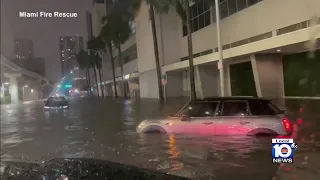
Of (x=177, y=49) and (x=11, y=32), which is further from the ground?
(x=177, y=49)

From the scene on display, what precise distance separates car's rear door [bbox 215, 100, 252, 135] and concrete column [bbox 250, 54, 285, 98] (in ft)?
56.6

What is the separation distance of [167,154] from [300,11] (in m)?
15.2

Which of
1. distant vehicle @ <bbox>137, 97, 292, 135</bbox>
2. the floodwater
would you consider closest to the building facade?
the floodwater

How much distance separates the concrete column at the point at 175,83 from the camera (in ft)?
142

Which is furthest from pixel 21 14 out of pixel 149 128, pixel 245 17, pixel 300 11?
pixel 245 17

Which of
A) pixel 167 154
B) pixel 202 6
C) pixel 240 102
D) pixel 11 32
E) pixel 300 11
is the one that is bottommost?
pixel 167 154

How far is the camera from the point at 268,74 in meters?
25.8

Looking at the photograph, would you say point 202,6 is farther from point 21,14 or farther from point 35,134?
point 21,14

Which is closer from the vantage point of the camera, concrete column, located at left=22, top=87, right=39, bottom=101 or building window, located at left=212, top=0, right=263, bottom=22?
concrete column, located at left=22, top=87, right=39, bottom=101

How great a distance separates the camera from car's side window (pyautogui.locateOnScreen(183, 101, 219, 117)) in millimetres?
8953

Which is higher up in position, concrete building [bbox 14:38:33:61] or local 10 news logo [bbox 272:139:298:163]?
concrete building [bbox 14:38:33:61]

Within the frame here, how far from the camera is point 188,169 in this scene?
6.08 metres

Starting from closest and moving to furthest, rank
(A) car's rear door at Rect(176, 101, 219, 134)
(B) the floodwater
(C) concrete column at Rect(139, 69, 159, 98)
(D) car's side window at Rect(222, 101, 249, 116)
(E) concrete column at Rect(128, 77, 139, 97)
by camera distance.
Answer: (B) the floodwater, (D) car's side window at Rect(222, 101, 249, 116), (A) car's rear door at Rect(176, 101, 219, 134), (C) concrete column at Rect(139, 69, 159, 98), (E) concrete column at Rect(128, 77, 139, 97)

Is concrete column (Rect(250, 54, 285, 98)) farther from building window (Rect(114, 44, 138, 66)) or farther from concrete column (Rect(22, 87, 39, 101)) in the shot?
building window (Rect(114, 44, 138, 66))
